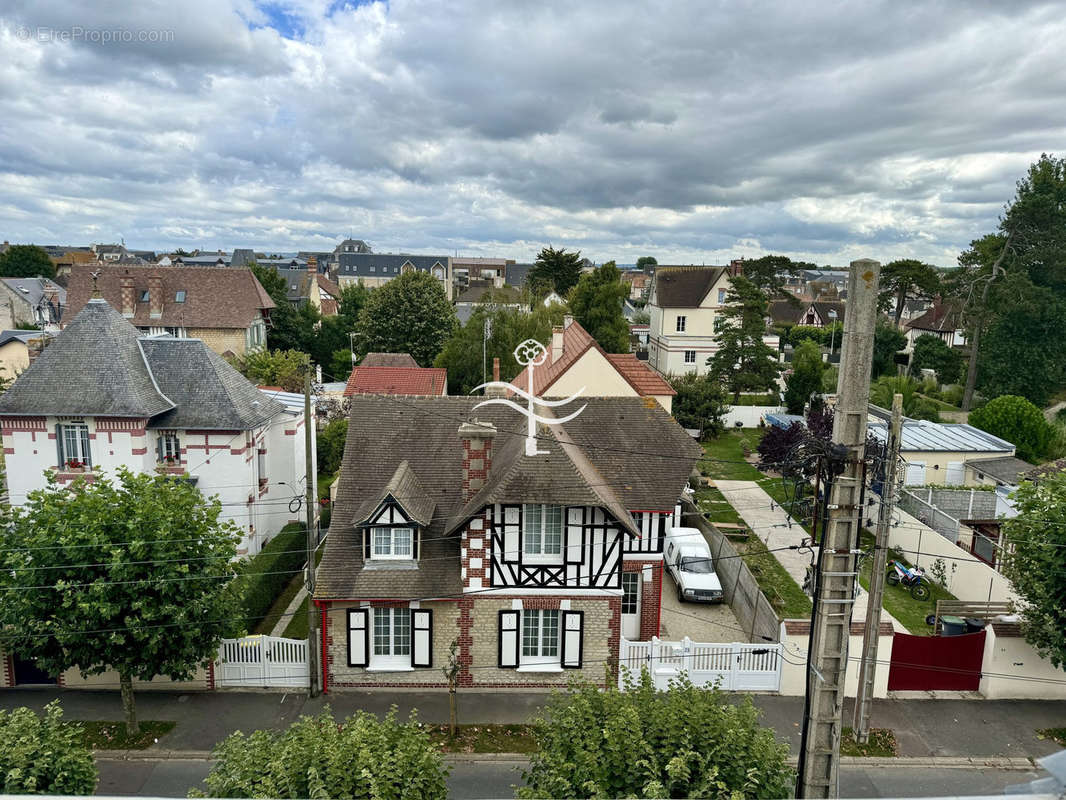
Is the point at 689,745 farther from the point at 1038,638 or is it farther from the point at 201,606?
the point at 1038,638

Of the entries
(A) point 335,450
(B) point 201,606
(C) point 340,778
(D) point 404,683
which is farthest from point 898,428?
(A) point 335,450

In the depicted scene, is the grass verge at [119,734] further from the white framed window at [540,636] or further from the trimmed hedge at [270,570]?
the white framed window at [540,636]

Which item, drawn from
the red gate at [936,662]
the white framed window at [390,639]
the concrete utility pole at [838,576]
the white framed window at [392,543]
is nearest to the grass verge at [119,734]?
the white framed window at [390,639]

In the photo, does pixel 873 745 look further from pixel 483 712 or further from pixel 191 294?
pixel 191 294

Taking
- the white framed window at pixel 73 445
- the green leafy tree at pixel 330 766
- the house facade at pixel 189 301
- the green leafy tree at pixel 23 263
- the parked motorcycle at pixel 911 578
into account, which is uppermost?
the green leafy tree at pixel 23 263

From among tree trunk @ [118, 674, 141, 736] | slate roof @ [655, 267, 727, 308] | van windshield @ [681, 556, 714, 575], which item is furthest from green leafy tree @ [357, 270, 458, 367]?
tree trunk @ [118, 674, 141, 736]

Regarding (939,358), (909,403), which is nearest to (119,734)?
(909,403)
